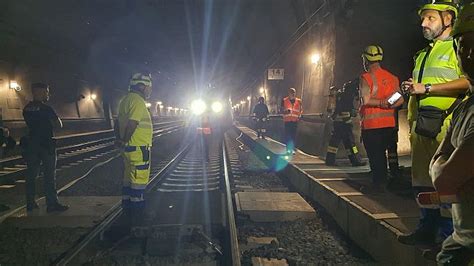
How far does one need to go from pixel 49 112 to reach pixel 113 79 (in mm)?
23473

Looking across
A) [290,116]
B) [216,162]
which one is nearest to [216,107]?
[216,162]

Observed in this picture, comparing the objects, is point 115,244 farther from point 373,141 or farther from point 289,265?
point 373,141

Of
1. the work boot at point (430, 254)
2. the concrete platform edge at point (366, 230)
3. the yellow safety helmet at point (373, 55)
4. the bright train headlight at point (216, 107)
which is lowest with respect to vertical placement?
the concrete platform edge at point (366, 230)

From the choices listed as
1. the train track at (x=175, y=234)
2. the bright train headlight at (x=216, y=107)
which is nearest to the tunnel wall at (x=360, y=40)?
the train track at (x=175, y=234)

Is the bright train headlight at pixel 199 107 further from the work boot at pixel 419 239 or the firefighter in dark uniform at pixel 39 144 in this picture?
the work boot at pixel 419 239

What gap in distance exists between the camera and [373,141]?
4867 millimetres

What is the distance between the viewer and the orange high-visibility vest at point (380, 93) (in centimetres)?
475

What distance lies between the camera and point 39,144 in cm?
538

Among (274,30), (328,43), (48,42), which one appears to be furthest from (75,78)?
(328,43)

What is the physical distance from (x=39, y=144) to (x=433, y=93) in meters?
5.23

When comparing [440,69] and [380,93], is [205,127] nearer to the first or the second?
[380,93]

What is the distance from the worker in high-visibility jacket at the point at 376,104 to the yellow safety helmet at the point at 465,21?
3.15 meters

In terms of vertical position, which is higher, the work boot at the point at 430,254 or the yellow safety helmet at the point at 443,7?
the yellow safety helmet at the point at 443,7

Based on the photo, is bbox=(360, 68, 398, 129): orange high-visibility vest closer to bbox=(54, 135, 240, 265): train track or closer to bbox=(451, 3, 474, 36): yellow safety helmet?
bbox=(54, 135, 240, 265): train track
